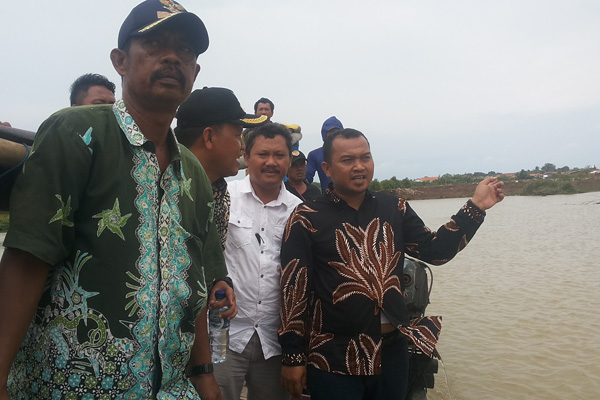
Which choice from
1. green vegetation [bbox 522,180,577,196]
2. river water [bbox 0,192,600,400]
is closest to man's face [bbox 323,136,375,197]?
river water [bbox 0,192,600,400]

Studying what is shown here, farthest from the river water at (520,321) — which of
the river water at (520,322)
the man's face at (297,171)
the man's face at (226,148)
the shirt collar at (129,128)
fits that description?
the shirt collar at (129,128)

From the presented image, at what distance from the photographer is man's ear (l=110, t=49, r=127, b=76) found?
4.92ft

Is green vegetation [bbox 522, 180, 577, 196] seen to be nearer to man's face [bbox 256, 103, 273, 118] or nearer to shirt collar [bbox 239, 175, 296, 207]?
man's face [bbox 256, 103, 273, 118]

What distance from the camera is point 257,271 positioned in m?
2.72

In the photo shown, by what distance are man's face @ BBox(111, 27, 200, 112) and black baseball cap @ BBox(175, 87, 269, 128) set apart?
0.97 metres

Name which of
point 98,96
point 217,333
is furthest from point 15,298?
point 98,96

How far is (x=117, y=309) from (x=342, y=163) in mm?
1709

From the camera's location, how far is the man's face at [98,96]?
3447 mm

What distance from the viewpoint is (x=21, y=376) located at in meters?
1.27

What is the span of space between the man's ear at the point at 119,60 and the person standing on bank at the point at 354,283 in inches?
54.2

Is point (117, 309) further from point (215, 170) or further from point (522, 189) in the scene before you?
point (522, 189)

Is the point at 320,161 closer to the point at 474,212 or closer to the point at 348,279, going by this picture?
the point at 474,212

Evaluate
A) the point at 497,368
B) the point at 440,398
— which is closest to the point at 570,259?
the point at 497,368

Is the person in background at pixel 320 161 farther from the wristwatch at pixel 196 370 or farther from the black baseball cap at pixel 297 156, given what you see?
the wristwatch at pixel 196 370
